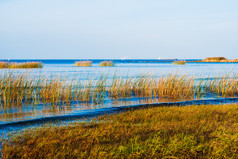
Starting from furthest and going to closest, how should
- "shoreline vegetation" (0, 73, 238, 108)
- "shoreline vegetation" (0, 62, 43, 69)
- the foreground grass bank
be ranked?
"shoreline vegetation" (0, 62, 43, 69)
"shoreline vegetation" (0, 73, 238, 108)
the foreground grass bank

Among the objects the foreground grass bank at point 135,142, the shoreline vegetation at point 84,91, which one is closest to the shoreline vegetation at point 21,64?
the shoreline vegetation at point 84,91

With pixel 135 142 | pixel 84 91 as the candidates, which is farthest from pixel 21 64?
pixel 135 142

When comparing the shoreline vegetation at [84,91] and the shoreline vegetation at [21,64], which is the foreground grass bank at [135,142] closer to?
the shoreline vegetation at [84,91]

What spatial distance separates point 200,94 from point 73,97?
7357 millimetres

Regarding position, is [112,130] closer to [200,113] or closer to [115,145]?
[115,145]

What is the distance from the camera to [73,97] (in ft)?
38.5

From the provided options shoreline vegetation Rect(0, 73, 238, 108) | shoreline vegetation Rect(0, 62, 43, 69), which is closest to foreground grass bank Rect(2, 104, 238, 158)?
shoreline vegetation Rect(0, 73, 238, 108)

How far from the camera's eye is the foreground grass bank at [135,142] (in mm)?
4375

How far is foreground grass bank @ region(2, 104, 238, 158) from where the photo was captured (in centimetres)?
438

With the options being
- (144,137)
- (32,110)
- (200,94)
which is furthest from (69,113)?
(200,94)

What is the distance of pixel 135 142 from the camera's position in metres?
4.77

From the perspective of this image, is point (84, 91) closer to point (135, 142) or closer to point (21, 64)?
point (135, 142)

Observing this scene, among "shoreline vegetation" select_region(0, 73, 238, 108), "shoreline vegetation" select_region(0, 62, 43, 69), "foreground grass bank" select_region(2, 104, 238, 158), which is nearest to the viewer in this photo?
"foreground grass bank" select_region(2, 104, 238, 158)

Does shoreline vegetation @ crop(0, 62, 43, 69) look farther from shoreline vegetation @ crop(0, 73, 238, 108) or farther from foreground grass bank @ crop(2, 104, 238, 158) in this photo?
foreground grass bank @ crop(2, 104, 238, 158)
